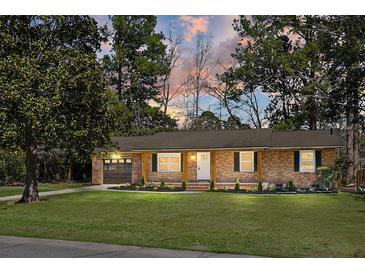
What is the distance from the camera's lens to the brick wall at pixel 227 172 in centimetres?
2356

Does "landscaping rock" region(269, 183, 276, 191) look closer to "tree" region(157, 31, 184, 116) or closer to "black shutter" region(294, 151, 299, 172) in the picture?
"black shutter" region(294, 151, 299, 172)

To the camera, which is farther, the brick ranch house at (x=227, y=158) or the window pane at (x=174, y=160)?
the window pane at (x=174, y=160)

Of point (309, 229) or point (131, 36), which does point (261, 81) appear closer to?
point (131, 36)

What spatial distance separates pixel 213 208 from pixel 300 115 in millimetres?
15580

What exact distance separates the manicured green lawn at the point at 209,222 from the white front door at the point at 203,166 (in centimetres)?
696

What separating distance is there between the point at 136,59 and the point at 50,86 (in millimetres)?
12728

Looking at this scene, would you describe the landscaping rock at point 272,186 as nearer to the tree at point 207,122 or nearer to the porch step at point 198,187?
the porch step at point 198,187

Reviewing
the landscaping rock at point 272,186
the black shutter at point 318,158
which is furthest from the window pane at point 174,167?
the black shutter at point 318,158

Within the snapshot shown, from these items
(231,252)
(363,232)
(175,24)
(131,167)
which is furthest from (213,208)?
(131,167)

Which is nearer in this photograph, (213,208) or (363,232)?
(363,232)

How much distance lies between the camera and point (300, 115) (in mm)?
28375

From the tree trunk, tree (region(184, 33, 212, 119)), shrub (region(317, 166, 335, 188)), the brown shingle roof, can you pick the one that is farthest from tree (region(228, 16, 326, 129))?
the tree trunk

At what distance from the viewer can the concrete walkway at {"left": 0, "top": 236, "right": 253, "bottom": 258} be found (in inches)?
308

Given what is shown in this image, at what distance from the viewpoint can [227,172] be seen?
2400 centimetres
